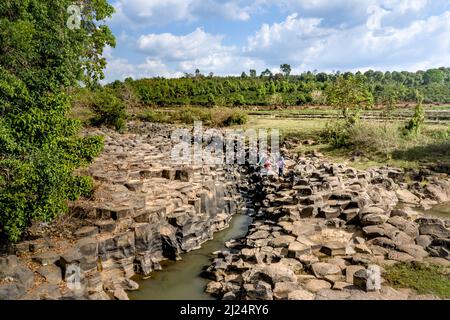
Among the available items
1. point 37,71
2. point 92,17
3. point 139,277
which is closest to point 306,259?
point 139,277

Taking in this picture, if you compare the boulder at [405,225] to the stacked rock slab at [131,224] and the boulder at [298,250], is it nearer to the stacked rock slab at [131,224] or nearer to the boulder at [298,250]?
the boulder at [298,250]

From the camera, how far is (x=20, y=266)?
653cm

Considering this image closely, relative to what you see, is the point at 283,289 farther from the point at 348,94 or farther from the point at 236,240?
the point at 348,94

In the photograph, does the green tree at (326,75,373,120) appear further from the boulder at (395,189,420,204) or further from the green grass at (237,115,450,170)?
the boulder at (395,189,420,204)

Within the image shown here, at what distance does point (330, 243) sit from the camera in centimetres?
830

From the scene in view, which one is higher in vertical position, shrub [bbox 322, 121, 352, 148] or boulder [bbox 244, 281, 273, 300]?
shrub [bbox 322, 121, 352, 148]

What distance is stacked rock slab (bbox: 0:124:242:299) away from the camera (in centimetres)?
720

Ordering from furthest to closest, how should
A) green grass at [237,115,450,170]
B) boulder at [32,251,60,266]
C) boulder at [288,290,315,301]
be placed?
1. green grass at [237,115,450,170]
2. boulder at [32,251,60,266]
3. boulder at [288,290,315,301]

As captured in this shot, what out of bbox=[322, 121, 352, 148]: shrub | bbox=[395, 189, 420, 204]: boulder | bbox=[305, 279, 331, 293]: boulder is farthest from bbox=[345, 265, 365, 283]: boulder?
bbox=[322, 121, 352, 148]: shrub

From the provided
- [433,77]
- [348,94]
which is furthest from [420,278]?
[433,77]

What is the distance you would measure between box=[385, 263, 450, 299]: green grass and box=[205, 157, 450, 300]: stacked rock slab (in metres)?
0.25

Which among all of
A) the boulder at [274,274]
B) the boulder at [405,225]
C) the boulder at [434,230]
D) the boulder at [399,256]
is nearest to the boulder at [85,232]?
the boulder at [274,274]

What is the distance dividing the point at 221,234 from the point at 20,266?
5968mm

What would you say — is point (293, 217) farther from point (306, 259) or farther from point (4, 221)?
point (4, 221)
